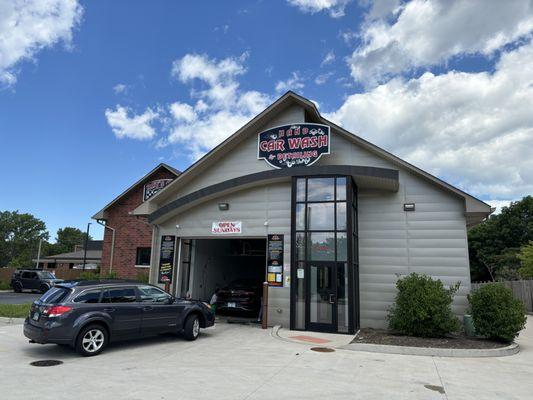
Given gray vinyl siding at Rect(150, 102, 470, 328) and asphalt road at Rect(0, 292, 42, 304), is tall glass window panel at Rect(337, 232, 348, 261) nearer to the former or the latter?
gray vinyl siding at Rect(150, 102, 470, 328)

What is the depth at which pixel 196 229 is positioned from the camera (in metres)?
14.6

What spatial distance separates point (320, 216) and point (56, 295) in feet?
23.7

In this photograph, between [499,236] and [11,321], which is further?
[499,236]

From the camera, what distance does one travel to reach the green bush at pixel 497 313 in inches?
410

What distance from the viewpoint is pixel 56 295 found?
8578 mm

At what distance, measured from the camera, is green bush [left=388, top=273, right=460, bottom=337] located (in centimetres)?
1070

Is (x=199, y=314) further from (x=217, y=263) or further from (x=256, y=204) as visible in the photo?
(x=217, y=263)

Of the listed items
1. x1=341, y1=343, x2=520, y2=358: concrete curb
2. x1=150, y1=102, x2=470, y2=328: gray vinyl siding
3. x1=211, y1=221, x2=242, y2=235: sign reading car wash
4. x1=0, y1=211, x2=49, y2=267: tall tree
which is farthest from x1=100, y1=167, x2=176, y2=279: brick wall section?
x1=0, y1=211, x2=49, y2=267: tall tree

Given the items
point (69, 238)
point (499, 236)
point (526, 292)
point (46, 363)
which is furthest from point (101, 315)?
Result: point (69, 238)

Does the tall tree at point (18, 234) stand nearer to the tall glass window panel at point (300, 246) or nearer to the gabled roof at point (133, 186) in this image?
the gabled roof at point (133, 186)

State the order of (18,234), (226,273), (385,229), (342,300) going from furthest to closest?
1. (18,234)
2. (226,273)
3. (385,229)
4. (342,300)

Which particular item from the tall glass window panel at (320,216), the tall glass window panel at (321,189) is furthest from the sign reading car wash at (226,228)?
the tall glass window panel at (321,189)

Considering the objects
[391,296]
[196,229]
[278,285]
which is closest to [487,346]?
[391,296]

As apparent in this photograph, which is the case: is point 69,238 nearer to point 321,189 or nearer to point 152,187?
point 152,187
